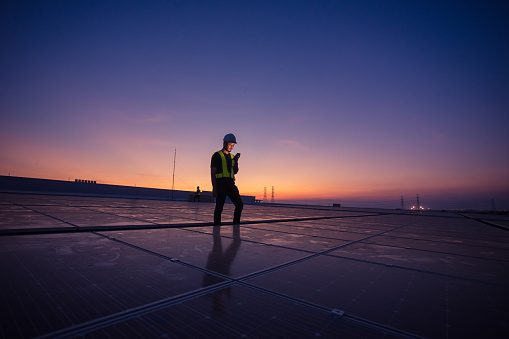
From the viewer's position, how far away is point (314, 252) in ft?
6.88

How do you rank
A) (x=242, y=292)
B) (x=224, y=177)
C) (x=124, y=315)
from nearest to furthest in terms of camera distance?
(x=124, y=315) < (x=242, y=292) < (x=224, y=177)

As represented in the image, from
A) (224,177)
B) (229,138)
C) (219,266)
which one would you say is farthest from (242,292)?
Answer: (229,138)

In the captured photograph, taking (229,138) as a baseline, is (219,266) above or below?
below

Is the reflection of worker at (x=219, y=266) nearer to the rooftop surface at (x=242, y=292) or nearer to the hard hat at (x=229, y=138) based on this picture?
the rooftop surface at (x=242, y=292)

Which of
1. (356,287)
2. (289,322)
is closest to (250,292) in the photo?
(289,322)

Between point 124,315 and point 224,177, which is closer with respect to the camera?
point 124,315

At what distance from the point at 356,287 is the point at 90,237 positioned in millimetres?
2485

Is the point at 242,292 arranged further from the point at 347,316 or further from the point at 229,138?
the point at 229,138

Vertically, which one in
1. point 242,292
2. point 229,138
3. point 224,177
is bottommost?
point 242,292

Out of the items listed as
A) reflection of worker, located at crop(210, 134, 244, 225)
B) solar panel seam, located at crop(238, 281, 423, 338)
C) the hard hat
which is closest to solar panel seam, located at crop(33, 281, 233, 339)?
solar panel seam, located at crop(238, 281, 423, 338)

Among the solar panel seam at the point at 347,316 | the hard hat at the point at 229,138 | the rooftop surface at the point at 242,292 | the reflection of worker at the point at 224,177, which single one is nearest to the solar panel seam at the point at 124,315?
the rooftop surface at the point at 242,292

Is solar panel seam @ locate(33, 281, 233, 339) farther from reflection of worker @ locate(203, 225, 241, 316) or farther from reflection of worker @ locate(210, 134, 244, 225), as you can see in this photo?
reflection of worker @ locate(210, 134, 244, 225)

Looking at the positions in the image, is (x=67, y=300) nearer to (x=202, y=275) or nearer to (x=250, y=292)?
(x=202, y=275)

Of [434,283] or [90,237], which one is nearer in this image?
[434,283]
